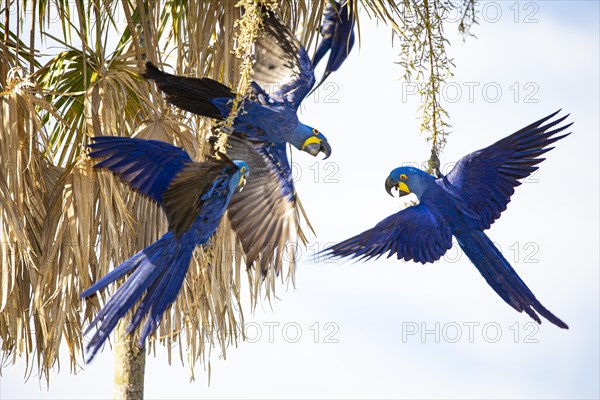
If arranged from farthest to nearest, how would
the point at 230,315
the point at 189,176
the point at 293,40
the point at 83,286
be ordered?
1. the point at 230,315
2. the point at 83,286
3. the point at 293,40
4. the point at 189,176

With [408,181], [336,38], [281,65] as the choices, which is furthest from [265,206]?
[336,38]

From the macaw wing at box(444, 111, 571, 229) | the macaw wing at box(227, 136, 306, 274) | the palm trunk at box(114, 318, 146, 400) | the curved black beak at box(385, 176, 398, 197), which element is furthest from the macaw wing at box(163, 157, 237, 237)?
the palm trunk at box(114, 318, 146, 400)

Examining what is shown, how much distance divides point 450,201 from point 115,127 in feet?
6.67

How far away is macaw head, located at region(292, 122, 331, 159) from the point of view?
386 centimetres

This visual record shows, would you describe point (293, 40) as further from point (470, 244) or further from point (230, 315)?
point (230, 315)

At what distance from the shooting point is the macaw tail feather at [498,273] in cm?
329

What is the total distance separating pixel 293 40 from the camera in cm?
415

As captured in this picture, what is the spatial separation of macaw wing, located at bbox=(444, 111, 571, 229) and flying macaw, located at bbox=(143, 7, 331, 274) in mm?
618

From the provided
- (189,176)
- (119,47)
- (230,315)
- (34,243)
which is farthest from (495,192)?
(119,47)

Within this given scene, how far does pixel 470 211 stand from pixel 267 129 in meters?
0.87

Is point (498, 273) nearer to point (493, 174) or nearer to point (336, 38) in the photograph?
point (493, 174)

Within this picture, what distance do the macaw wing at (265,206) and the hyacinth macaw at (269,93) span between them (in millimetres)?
76

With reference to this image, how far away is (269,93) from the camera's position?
162 inches

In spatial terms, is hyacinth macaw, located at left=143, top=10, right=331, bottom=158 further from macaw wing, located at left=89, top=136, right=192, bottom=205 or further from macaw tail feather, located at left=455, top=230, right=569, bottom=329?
macaw tail feather, located at left=455, top=230, right=569, bottom=329
